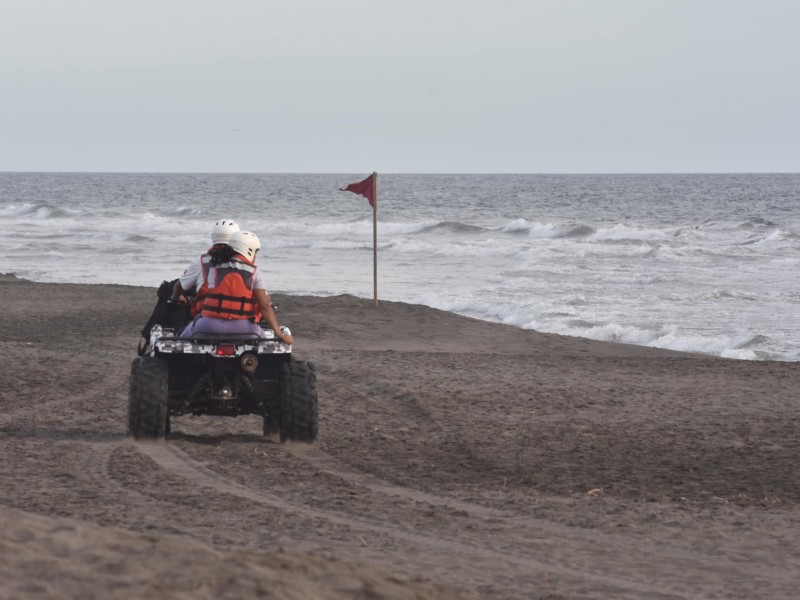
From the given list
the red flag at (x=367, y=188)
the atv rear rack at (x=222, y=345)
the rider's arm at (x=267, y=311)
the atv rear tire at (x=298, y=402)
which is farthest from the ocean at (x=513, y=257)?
the atv rear rack at (x=222, y=345)

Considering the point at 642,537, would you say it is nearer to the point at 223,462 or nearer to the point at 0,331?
the point at 223,462

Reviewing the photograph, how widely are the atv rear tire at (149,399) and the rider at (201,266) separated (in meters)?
0.54

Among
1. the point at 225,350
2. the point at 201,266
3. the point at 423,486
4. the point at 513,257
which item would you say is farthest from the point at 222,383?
the point at 513,257

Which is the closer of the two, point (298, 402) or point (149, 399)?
point (149, 399)

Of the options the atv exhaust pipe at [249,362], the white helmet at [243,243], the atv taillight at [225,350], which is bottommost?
the atv exhaust pipe at [249,362]

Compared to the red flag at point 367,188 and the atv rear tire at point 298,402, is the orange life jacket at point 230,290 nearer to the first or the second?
the atv rear tire at point 298,402

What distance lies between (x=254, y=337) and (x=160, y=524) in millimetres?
2437

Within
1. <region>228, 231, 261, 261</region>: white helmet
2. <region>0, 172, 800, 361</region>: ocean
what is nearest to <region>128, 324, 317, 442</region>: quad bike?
<region>228, 231, 261, 261</region>: white helmet

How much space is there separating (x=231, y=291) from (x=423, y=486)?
2.00 m

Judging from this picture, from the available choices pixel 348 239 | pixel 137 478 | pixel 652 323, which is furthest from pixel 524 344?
pixel 348 239

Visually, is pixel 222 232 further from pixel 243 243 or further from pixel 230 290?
pixel 230 290

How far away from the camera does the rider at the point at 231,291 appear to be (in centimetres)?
850

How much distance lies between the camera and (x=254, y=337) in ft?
28.1

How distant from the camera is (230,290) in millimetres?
8500
